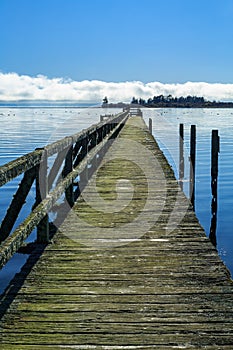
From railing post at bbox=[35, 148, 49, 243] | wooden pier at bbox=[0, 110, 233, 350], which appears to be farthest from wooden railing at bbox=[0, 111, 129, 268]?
wooden pier at bbox=[0, 110, 233, 350]

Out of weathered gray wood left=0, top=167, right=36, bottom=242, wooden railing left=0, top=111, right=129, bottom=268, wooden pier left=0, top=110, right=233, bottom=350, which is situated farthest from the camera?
weathered gray wood left=0, top=167, right=36, bottom=242

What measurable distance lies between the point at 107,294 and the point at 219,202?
14688mm

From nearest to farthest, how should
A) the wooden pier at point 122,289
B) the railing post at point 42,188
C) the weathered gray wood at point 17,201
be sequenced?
the wooden pier at point 122,289, the weathered gray wood at point 17,201, the railing post at point 42,188

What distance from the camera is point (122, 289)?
12.8ft

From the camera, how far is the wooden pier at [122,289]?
313 centimetres

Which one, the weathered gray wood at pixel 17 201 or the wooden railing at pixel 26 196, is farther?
the weathered gray wood at pixel 17 201

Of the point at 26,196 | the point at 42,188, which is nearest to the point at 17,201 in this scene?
the point at 26,196

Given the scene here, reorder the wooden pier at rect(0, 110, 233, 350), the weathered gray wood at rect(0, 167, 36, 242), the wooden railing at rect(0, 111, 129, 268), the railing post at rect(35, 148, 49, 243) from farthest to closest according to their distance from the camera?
the railing post at rect(35, 148, 49, 243) < the weathered gray wood at rect(0, 167, 36, 242) < the wooden railing at rect(0, 111, 129, 268) < the wooden pier at rect(0, 110, 233, 350)

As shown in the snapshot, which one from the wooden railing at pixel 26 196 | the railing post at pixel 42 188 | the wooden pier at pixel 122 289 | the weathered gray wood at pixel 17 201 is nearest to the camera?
the wooden pier at pixel 122 289

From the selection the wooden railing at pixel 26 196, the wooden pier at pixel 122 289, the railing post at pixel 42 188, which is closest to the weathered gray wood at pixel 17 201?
the wooden railing at pixel 26 196

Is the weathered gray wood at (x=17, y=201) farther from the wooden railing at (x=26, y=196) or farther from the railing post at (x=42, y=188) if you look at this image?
the railing post at (x=42, y=188)

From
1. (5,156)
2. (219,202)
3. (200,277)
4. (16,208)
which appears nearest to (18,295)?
(16,208)

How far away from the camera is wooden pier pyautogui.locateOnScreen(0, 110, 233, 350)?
10.3ft

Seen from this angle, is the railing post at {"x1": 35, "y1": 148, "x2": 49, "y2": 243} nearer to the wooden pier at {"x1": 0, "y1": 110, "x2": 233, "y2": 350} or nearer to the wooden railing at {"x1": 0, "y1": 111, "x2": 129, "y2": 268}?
the wooden railing at {"x1": 0, "y1": 111, "x2": 129, "y2": 268}
